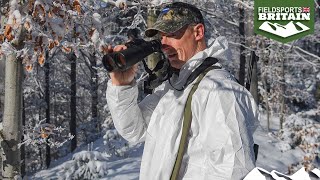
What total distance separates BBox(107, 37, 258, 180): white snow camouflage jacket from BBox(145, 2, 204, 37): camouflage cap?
161 millimetres

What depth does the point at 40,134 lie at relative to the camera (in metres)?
→ 4.22

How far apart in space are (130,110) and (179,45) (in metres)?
0.40

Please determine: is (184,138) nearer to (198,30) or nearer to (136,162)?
(198,30)

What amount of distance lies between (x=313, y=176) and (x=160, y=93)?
0.89 m

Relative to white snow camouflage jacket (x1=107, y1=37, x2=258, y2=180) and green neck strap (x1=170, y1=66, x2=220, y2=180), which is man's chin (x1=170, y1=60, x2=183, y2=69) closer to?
white snow camouflage jacket (x1=107, y1=37, x2=258, y2=180)

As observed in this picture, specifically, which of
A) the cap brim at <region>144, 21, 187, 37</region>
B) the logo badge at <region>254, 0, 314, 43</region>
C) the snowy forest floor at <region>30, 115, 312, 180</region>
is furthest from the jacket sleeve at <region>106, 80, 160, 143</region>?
the snowy forest floor at <region>30, 115, 312, 180</region>

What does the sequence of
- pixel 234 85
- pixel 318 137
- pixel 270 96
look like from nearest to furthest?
pixel 234 85, pixel 318 137, pixel 270 96

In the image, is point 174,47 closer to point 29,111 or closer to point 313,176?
point 313,176

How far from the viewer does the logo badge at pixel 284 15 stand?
10430 mm

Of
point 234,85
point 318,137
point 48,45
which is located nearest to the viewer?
point 234,85

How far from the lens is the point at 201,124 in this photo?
6.60 ft

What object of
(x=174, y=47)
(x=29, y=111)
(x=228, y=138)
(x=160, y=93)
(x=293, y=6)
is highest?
(x=293, y=6)

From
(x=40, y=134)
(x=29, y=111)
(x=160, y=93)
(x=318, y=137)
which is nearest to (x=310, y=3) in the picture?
(x=318, y=137)

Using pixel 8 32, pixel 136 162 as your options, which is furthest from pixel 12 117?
pixel 136 162
